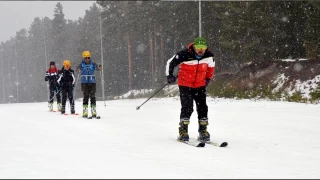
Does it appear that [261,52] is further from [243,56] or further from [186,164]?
[186,164]

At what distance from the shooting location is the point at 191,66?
277 inches

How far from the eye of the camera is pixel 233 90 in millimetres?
25406

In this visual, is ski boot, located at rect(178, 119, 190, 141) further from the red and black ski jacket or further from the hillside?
the hillside

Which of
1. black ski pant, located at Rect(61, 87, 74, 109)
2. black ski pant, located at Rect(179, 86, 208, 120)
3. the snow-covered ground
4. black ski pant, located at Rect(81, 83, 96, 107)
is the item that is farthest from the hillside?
black ski pant, located at Rect(179, 86, 208, 120)

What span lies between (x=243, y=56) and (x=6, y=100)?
97291mm

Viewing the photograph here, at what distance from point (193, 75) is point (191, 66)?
0.17m

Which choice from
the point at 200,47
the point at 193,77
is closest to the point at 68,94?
the point at 193,77

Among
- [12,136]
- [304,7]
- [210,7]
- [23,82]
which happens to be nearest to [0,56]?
[23,82]

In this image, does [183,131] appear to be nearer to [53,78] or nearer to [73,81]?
[73,81]

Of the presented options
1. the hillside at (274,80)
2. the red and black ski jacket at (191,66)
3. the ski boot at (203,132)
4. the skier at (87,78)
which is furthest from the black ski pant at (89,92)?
the hillside at (274,80)

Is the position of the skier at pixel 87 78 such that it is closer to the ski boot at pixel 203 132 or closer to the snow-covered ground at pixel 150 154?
the snow-covered ground at pixel 150 154

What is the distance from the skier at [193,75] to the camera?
6.95 meters

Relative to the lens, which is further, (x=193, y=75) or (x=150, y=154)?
(x=193, y=75)

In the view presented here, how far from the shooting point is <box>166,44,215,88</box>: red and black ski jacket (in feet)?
22.8
